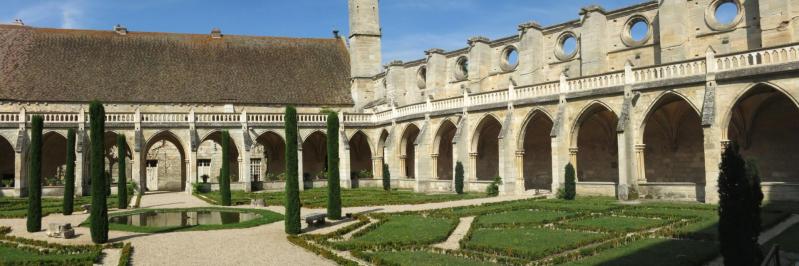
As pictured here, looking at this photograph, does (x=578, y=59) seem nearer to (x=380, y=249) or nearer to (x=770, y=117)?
(x=770, y=117)

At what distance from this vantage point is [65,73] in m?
42.5

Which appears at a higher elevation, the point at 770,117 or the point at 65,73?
the point at 65,73

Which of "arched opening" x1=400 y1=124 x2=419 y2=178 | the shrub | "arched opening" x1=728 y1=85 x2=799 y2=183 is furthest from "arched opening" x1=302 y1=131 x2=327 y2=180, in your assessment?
"arched opening" x1=728 y1=85 x2=799 y2=183

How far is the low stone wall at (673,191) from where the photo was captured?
24.3m

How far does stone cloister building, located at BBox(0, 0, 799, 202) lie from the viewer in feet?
83.9

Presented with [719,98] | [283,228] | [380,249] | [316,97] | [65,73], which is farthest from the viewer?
[316,97]

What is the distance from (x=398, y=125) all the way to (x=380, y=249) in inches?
1057

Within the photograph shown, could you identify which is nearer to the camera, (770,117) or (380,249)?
(380,249)

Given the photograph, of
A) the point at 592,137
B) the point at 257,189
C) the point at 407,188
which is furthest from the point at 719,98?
the point at 257,189

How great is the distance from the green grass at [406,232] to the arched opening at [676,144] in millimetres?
13513

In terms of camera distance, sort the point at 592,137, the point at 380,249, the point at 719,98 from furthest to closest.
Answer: the point at 592,137 → the point at 719,98 → the point at 380,249

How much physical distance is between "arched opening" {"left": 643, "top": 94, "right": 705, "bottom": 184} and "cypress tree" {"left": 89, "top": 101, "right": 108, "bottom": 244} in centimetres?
2161

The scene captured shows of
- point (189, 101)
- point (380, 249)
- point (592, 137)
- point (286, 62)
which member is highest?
point (286, 62)

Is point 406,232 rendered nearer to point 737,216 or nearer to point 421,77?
point 737,216
